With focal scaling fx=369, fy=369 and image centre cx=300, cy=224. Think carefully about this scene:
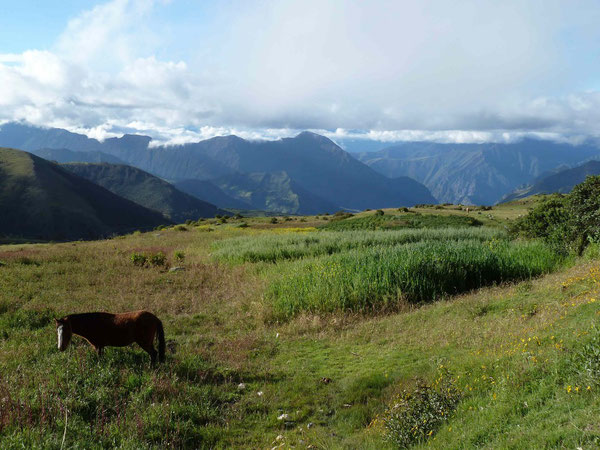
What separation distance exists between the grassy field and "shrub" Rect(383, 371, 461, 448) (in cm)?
3

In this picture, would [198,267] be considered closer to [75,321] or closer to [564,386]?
[75,321]

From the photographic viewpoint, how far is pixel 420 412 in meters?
5.87

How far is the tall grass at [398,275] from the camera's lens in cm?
1346

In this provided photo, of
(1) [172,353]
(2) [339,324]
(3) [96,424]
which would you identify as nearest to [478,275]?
(2) [339,324]

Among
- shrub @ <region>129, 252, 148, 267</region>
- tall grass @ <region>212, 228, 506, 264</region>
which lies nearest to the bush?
tall grass @ <region>212, 228, 506, 264</region>

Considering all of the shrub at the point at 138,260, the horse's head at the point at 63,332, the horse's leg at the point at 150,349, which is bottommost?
the shrub at the point at 138,260

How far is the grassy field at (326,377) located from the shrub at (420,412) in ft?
0.08

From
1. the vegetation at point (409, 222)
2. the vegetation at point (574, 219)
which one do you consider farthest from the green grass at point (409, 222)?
the vegetation at point (574, 219)

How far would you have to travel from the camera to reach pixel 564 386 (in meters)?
5.11

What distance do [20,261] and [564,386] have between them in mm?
26352

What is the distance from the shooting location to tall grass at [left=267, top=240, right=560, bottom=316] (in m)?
13.5

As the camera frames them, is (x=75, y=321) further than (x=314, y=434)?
Yes

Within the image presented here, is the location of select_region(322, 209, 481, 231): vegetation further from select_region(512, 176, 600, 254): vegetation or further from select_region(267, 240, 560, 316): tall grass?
select_region(267, 240, 560, 316): tall grass

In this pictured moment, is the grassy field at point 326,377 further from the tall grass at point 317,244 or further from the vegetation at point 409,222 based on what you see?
the vegetation at point 409,222
